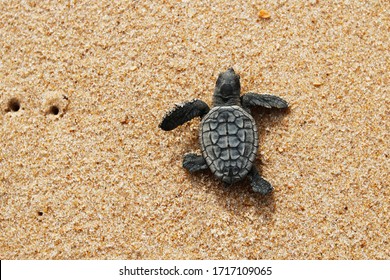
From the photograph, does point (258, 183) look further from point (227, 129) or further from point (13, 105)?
point (13, 105)

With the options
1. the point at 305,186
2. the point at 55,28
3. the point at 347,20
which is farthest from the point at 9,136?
the point at 347,20

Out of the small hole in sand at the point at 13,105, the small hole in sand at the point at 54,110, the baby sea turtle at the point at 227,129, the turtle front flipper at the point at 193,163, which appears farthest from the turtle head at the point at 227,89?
the small hole in sand at the point at 13,105

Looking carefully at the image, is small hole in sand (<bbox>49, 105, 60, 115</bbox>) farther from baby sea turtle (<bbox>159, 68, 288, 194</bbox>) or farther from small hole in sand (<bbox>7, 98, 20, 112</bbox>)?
baby sea turtle (<bbox>159, 68, 288, 194</bbox>)

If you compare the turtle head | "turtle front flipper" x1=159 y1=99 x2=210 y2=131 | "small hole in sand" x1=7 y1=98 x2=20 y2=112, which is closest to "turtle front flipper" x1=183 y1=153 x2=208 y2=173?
"turtle front flipper" x1=159 y1=99 x2=210 y2=131

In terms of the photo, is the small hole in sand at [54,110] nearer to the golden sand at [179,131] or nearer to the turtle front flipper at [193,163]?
the golden sand at [179,131]

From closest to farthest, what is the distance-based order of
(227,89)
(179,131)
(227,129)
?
1. (227,129)
2. (227,89)
3. (179,131)

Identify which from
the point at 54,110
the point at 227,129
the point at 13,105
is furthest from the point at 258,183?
the point at 13,105
